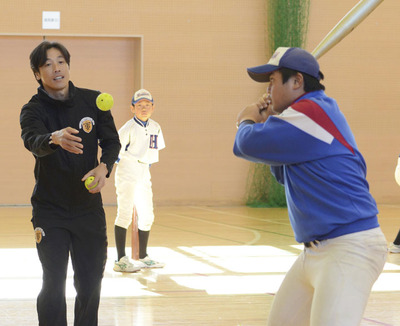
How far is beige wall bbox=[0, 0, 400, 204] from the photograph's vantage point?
12.6 meters

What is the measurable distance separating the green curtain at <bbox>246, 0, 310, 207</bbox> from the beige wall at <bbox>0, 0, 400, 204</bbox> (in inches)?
7.5

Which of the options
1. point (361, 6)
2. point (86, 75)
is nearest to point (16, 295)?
point (361, 6)

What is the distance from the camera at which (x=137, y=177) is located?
6.80 meters

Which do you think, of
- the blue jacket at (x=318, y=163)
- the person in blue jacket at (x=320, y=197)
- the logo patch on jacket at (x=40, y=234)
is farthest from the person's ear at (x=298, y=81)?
the logo patch on jacket at (x=40, y=234)

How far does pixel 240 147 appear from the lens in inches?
112

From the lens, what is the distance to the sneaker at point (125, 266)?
6523 millimetres

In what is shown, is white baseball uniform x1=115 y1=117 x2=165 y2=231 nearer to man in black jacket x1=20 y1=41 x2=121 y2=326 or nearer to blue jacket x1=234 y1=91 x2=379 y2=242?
man in black jacket x1=20 y1=41 x2=121 y2=326

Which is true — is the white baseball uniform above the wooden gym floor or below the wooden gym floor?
above

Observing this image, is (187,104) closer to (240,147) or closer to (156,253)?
(156,253)

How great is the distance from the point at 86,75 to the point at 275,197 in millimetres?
4495

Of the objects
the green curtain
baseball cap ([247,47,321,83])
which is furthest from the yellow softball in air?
the green curtain

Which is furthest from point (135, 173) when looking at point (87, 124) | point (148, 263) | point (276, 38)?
point (276, 38)

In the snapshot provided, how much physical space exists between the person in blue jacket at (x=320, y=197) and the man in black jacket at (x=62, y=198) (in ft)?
3.82

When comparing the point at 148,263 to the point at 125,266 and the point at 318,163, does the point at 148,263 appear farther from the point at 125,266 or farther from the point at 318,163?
the point at 318,163
